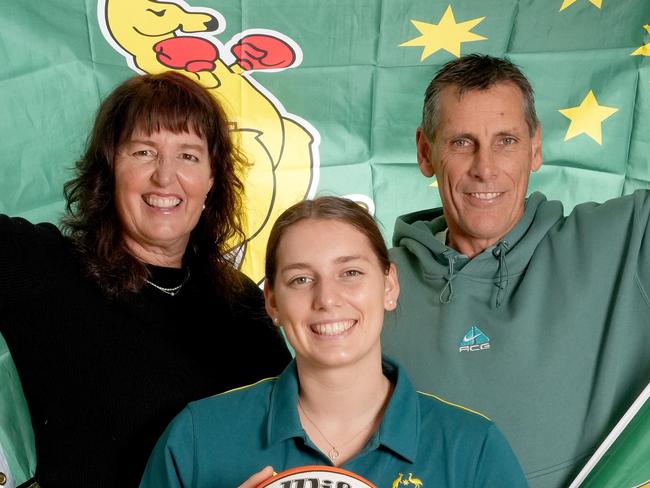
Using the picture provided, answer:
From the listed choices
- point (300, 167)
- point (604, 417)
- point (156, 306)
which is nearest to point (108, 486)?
point (156, 306)

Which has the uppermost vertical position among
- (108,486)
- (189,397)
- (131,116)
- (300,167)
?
(131,116)

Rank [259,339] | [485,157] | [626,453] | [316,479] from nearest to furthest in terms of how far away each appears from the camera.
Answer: [316,479]
[626,453]
[485,157]
[259,339]

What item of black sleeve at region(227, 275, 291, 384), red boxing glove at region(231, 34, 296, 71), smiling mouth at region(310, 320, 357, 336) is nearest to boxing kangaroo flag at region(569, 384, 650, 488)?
smiling mouth at region(310, 320, 357, 336)

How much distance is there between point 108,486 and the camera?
5.41 ft

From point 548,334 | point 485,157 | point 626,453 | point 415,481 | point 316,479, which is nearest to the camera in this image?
point 316,479

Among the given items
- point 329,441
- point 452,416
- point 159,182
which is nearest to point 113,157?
point 159,182

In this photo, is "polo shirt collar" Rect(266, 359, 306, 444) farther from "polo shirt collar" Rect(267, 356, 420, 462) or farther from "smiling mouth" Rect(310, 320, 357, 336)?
"smiling mouth" Rect(310, 320, 357, 336)

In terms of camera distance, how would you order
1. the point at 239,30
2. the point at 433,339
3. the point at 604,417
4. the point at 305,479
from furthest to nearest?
the point at 239,30 → the point at 433,339 → the point at 604,417 → the point at 305,479

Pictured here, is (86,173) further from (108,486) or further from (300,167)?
(300,167)

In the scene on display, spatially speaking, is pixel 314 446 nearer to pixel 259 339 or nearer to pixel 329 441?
pixel 329 441

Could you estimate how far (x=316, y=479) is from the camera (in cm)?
125

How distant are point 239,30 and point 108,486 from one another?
130cm

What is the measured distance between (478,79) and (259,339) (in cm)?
70

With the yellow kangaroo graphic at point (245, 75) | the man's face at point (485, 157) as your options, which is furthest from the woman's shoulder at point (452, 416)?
the yellow kangaroo graphic at point (245, 75)
